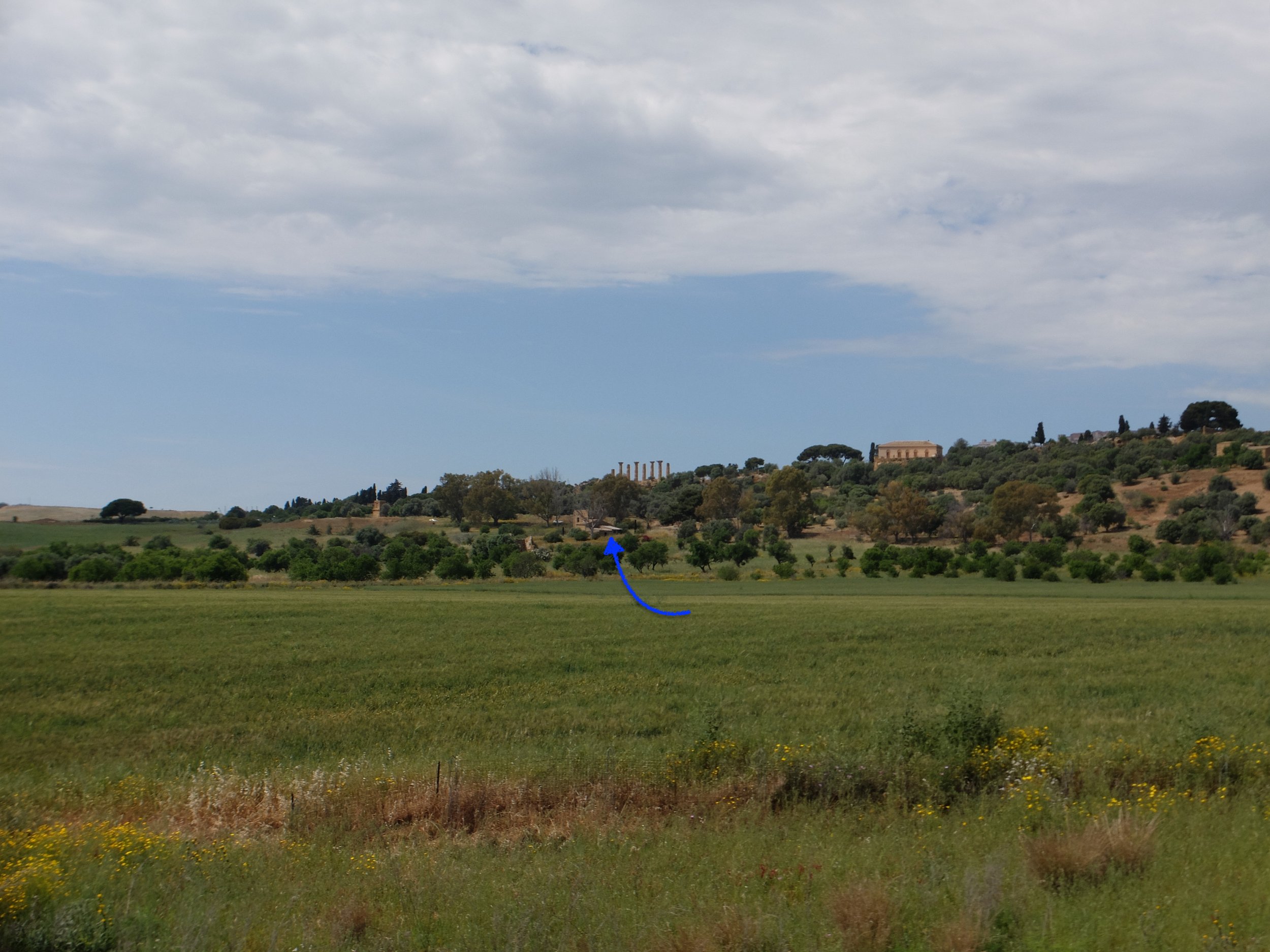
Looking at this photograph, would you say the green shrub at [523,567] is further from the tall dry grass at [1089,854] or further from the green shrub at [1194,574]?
the tall dry grass at [1089,854]

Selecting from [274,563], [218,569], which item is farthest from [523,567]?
[274,563]

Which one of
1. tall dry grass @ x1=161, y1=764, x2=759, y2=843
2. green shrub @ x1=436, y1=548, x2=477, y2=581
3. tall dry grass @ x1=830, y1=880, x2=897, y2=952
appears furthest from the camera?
green shrub @ x1=436, y1=548, x2=477, y2=581

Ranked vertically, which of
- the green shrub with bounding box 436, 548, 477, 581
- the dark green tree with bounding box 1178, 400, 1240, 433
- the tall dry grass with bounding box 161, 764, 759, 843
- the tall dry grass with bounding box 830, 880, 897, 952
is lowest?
the green shrub with bounding box 436, 548, 477, 581

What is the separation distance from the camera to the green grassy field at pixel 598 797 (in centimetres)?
654

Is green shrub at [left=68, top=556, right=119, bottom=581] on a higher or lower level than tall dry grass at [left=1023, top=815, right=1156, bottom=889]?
lower

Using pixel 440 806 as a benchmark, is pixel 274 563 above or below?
below

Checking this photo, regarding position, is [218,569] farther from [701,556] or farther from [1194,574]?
[1194,574]

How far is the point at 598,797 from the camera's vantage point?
11703 mm

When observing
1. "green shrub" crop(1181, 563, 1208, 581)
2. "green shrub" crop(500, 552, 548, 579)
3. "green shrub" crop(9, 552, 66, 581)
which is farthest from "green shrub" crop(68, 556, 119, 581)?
"green shrub" crop(1181, 563, 1208, 581)

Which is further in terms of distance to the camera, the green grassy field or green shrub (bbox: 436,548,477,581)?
green shrub (bbox: 436,548,477,581)

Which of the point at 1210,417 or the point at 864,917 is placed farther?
→ the point at 1210,417

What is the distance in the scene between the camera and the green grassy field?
654 centimetres

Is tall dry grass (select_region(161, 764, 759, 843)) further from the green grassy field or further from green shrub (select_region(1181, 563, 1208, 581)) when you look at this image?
green shrub (select_region(1181, 563, 1208, 581))

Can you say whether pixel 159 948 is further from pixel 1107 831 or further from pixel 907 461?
pixel 907 461
